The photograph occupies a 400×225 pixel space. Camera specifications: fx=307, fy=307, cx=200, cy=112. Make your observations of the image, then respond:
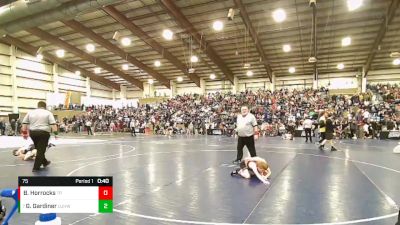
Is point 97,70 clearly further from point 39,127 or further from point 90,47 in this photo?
point 39,127

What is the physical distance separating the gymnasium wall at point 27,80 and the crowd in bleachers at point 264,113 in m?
5.79

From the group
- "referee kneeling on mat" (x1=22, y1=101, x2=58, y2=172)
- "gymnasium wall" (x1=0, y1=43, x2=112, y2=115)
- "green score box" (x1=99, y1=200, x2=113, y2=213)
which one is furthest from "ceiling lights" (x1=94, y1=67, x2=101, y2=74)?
"green score box" (x1=99, y1=200, x2=113, y2=213)

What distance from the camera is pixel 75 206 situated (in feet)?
5.08

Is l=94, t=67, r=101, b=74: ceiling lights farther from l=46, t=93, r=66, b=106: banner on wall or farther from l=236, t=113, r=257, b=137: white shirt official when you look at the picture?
l=236, t=113, r=257, b=137: white shirt official

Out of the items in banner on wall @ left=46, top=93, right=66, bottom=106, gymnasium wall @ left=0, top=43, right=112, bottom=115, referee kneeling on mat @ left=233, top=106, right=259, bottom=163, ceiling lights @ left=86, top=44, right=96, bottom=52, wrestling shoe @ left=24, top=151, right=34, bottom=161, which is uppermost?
ceiling lights @ left=86, top=44, right=96, bottom=52

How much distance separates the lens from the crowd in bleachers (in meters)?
22.4

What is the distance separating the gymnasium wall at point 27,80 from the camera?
3538 centimetres

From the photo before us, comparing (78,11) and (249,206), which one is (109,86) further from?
(249,206)

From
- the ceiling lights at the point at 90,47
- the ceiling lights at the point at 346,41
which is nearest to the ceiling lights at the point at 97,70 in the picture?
the ceiling lights at the point at 90,47

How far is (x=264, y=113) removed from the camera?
2838 centimetres
